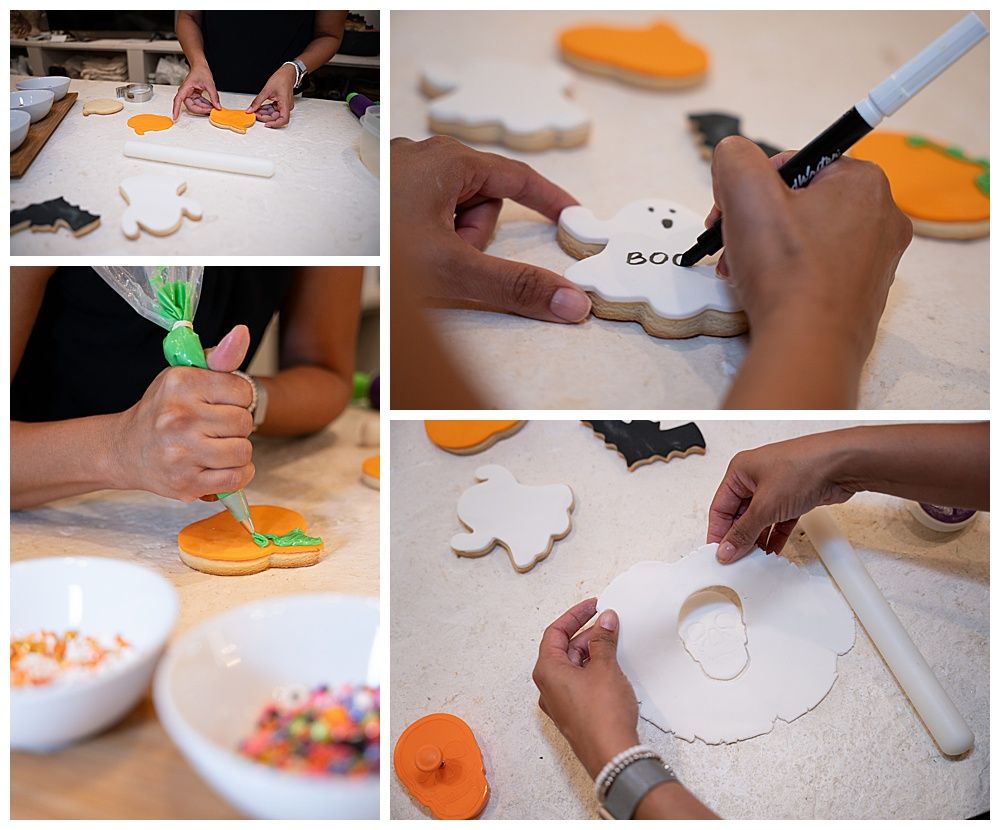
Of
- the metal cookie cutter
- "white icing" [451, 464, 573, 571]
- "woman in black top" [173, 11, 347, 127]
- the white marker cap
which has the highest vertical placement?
the white marker cap

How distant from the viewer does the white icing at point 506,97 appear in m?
0.96

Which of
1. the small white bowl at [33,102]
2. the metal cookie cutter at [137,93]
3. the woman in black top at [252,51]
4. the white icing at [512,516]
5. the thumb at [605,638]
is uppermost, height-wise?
the woman in black top at [252,51]

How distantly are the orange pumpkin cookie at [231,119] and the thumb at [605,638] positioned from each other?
A: 526mm

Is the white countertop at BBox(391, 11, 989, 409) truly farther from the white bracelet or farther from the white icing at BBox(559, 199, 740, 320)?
the white bracelet

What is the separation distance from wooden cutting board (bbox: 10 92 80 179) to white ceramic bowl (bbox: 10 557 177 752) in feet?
1.09

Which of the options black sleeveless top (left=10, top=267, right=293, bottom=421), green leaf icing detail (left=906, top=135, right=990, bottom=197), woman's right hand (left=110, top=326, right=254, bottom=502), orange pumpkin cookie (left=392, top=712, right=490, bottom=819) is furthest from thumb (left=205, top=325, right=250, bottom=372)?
green leaf icing detail (left=906, top=135, right=990, bottom=197)

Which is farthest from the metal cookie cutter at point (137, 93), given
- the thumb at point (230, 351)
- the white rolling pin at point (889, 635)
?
the white rolling pin at point (889, 635)

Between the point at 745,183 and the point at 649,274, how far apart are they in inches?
5.0

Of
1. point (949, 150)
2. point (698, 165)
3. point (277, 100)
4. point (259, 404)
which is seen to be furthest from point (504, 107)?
point (949, 150)

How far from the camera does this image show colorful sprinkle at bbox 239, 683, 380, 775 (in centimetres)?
54

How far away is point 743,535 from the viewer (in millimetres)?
735

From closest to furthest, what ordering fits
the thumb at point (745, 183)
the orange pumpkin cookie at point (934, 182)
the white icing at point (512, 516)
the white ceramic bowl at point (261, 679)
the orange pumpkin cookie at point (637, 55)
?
the white ceramic bowl at point (261, 679), the thumb at point (745, 183), the white icing at point (512, 516), the orange pumpkin cookie at point (934, 182), the orange pumpkin cookie at point (637, 55)

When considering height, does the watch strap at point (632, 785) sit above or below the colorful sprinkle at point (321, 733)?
below

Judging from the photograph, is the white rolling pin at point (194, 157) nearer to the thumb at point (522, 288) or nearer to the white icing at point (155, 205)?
the white icing at point (155, 205)
